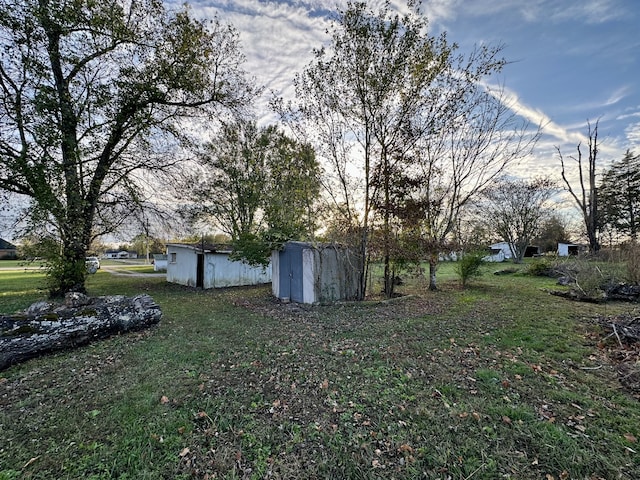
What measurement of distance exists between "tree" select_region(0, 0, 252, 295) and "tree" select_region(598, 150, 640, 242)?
27391 mm

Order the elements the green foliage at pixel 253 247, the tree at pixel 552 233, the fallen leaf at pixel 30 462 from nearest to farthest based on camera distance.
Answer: the fallen leaf at pixel 30 462, the green foliage at pixel 253 247, the tree at pixel 552 233

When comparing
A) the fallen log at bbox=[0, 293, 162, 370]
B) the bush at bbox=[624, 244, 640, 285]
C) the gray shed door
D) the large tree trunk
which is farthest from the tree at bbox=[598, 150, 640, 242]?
the fallen log at bbox=[0, 293, 162, 370]

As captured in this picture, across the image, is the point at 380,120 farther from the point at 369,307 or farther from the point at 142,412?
the point at 142,412

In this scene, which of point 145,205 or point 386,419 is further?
point 145,205

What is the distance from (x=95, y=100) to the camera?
8.05m

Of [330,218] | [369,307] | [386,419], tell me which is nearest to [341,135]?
[330,218]

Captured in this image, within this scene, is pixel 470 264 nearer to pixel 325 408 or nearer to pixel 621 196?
pixel 325 408

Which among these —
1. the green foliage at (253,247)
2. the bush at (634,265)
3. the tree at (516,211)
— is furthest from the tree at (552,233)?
the green foliage at (253,247)

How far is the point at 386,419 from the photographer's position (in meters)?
2.52

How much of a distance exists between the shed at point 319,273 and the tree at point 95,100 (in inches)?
241

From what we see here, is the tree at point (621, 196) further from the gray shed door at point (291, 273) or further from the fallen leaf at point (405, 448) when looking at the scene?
the fallen leaf at point (405, 448)

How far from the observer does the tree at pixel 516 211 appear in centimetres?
2180

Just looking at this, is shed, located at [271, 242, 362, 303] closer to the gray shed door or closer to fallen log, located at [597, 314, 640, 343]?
the gray shed door

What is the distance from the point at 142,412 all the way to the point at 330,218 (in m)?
6.64
